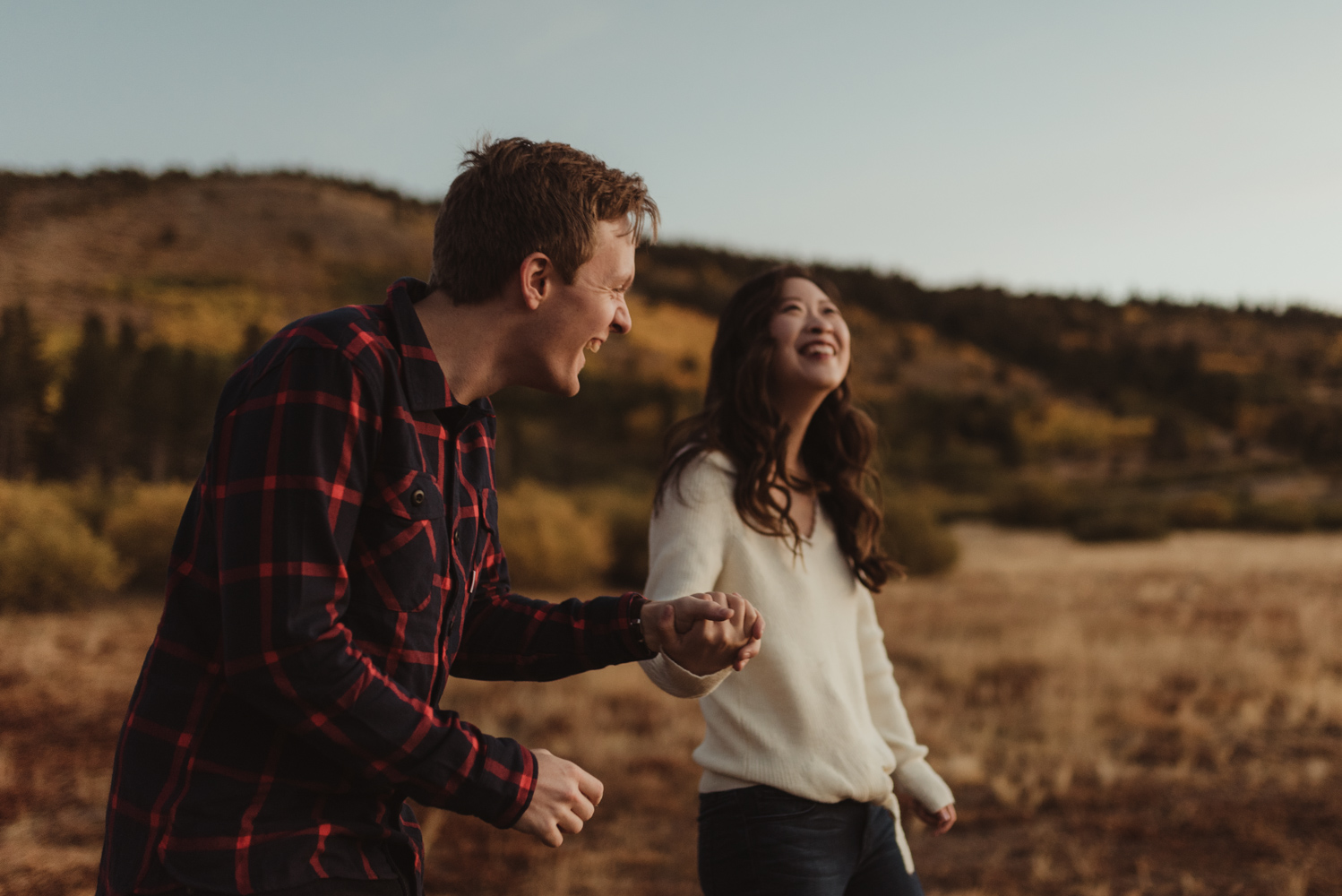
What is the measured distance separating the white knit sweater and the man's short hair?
85cm

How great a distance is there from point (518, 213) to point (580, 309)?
0.16 meters

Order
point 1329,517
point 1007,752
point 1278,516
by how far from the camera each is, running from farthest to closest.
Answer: point 1329,517 → point 1278,516 → point 1007,752

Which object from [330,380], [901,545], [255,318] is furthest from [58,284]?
[330,380]

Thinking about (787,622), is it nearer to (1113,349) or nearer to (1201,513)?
(1201,513)

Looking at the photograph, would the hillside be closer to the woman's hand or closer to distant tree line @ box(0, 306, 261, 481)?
distant tree line @ box(0, 306, 261, 481)

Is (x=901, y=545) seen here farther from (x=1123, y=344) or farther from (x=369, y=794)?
(x=1123, y=344)

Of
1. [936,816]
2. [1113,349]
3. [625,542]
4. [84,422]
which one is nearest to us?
[936,816]

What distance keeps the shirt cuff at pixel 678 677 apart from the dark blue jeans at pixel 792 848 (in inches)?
13.8

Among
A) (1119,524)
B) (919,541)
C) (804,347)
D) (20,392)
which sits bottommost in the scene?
(919,541)

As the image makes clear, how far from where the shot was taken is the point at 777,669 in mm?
1981

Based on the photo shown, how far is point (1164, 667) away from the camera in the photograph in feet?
27.1

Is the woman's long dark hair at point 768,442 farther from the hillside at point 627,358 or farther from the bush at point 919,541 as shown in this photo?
the bush at point 919,541

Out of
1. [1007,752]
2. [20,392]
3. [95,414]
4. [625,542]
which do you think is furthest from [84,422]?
[1007,752]

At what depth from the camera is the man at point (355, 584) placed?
1032mm
